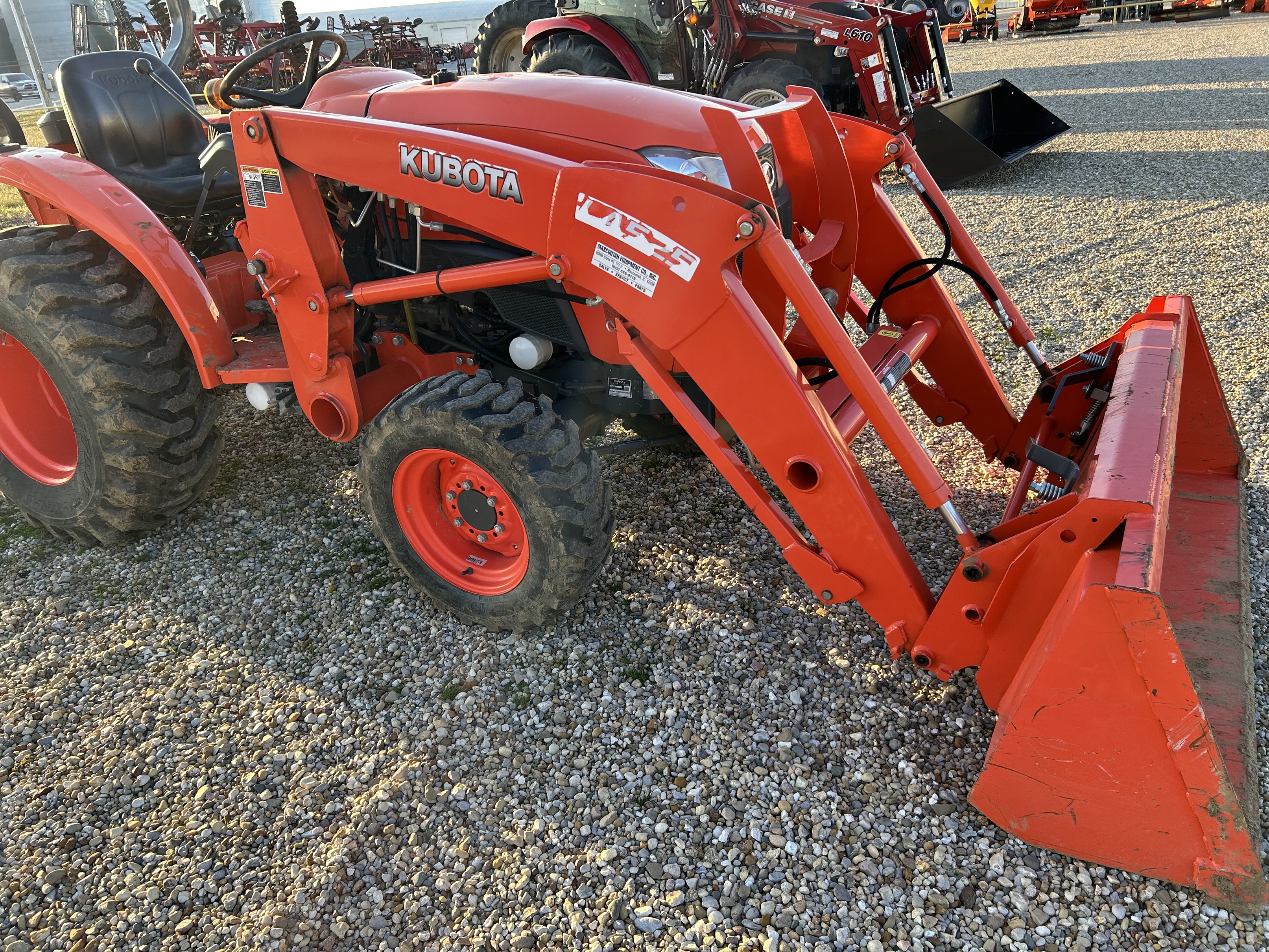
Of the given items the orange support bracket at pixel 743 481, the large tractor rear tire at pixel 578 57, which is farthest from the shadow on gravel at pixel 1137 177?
the orange support bracket at pixel 743 481

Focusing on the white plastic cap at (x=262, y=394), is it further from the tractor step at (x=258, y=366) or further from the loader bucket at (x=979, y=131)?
the loader bucket at (x=979, y=131)

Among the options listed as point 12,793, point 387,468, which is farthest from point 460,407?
point 12,793

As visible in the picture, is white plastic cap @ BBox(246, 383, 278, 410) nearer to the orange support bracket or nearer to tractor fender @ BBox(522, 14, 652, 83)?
the orange support bracket

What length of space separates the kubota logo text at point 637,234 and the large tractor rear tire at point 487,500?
0.59 metres

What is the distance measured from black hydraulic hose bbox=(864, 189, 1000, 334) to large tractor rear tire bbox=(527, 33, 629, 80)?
19.0 feet

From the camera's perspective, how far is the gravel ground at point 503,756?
78.5 inches

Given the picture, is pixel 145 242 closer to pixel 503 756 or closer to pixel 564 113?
pixel 564 113

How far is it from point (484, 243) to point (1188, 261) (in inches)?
220

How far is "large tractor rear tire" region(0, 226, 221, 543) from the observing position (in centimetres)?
306

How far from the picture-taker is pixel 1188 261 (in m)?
6.14

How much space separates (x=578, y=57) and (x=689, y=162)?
6558 mm

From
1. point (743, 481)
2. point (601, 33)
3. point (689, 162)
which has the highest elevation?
point (601, 33)

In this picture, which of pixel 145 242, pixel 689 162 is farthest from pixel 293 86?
pixel 689 162

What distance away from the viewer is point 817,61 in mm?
7859
